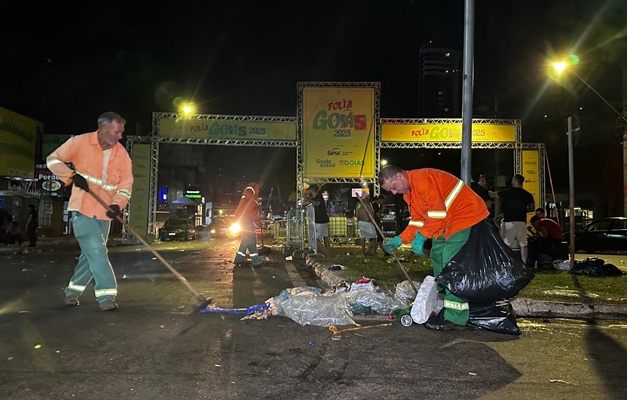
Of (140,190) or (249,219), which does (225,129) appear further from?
(249,219)

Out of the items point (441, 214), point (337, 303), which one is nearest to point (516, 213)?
point (441, 214)

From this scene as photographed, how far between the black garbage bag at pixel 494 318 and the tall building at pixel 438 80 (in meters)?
67.7

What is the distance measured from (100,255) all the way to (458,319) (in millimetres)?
3727

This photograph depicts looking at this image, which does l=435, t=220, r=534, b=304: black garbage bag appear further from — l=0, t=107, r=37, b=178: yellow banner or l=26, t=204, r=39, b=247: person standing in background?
l=0, t=107, r=37, b=178: yellow banner

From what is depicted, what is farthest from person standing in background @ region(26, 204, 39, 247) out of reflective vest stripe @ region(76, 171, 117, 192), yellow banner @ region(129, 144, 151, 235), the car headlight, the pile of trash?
the pile of trash

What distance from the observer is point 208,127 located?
20.8 meters

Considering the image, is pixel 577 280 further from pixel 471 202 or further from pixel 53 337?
pixel 53 337

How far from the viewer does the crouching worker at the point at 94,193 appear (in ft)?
16.6

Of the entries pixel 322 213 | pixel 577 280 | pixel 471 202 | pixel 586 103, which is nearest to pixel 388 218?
pixel 586 103

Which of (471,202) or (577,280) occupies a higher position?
(471,202)

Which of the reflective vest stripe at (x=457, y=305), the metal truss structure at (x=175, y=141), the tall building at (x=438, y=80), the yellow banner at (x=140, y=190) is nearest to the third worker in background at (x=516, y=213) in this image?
the reflective vest stripe at (x=457, y=305)

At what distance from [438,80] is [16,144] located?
72507 mm

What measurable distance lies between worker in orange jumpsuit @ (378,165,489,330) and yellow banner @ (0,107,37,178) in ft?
65.2

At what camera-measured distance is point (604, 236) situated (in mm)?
17219
